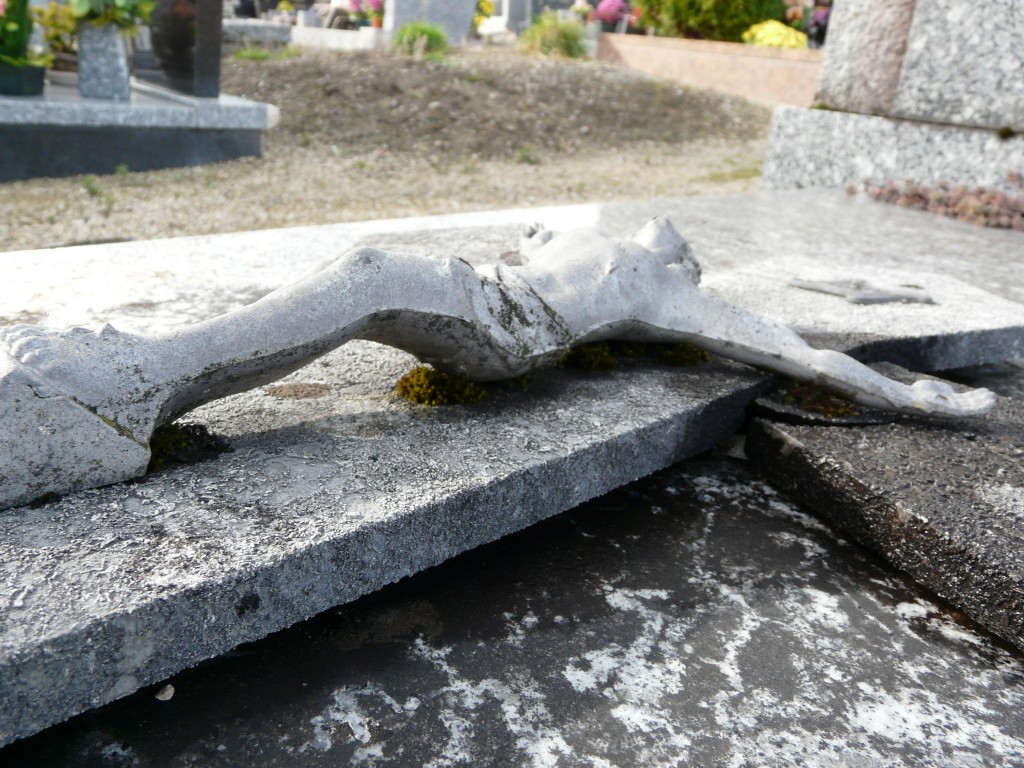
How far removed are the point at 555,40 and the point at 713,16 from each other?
2905mm

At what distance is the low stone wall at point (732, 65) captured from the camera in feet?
42.1

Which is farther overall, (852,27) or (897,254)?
(852,27)

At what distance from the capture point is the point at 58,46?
25.6 ft

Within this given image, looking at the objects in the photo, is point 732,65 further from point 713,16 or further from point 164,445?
point 164,445

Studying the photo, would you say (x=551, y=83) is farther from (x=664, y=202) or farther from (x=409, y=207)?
(x=664, y=202)

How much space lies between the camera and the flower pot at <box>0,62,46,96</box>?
21.1 feet

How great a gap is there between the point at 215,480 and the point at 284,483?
0.12 meters

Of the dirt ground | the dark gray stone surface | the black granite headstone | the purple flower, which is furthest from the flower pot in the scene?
the purple flower

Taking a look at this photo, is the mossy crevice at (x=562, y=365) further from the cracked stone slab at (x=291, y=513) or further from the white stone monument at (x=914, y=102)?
the white stone monument at (x=914, y=102)

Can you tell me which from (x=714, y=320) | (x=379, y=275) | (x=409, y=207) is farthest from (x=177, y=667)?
(x=409, y=207)

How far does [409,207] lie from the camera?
261 inches

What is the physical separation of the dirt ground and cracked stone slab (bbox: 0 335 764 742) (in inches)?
152

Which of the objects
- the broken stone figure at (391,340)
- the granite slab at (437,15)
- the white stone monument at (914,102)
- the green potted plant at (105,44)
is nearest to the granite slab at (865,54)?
the white stone monument at (914,102)

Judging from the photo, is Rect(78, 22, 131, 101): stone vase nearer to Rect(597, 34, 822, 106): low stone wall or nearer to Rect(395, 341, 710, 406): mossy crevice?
Rect(395, 341, 710, 406): mossy crevice
